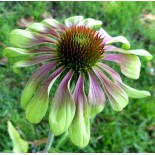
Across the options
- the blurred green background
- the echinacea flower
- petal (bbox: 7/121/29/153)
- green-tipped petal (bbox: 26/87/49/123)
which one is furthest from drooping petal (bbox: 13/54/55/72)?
the blurred green background

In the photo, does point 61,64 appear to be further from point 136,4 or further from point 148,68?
point 136,4

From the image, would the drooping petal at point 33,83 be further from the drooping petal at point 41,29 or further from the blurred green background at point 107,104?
the blurred green background at point 107,104

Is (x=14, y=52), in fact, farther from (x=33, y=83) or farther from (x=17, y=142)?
(x=17, y=142)

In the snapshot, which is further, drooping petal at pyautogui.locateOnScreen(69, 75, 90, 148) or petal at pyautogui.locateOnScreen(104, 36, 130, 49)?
petal at pyautogui.locateOnScreen(104, 36, 130, 49)

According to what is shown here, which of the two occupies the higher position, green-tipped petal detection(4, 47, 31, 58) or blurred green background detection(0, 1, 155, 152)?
green-tipped petal detection(4, 47, 31, 58)

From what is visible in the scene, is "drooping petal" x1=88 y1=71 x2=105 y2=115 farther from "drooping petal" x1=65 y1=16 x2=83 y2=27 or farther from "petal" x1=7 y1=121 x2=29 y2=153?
"petal" x1=7 y1=121 x2=29 y2=153

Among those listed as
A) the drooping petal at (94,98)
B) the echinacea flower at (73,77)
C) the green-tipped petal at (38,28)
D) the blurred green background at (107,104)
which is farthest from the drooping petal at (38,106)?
the blurred green background at (107,104)

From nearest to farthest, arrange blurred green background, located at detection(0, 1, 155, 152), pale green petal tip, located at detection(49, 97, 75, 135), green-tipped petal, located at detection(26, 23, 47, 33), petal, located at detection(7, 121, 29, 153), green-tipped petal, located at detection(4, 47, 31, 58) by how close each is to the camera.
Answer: pale green petal tip, located at detection(49, 97, 75, 135) < green-tipped petal, located at detection(4, 47, 31, 58) < green-tipped petal, located at detection(26, 23, 47, 33) < petal, located at detection(7, 121, 29, 153) < blurred green background, located at detection(0, 1, 155, 152)
